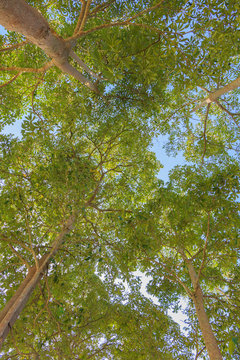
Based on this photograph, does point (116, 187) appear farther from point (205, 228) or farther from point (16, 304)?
point (16, 304)

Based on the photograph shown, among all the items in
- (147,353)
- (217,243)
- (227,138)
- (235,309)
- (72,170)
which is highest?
(227,138)

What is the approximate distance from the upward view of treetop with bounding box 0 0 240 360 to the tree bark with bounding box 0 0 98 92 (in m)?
0.01

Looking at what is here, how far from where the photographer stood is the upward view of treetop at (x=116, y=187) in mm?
3611

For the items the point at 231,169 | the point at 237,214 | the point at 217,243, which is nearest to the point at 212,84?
the point at 231,169

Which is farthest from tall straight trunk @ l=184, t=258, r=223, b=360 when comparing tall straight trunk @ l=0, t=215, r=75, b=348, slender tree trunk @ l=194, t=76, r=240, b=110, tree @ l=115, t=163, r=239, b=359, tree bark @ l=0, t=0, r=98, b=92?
tree bark @ l=0, t=0, r=98, b=92

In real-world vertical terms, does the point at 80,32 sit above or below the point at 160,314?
above

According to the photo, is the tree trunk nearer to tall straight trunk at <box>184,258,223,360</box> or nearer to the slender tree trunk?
the slender tree trunk

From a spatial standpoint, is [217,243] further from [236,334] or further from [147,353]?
[147,353]

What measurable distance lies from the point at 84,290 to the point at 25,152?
14.0 ft

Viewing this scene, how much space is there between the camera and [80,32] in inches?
140

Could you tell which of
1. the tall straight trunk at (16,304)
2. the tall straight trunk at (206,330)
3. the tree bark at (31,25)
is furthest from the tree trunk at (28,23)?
the tall straight trunk at (206,330)

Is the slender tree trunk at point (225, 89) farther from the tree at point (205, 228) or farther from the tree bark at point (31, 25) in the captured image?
the tree bark at point (31, 25)

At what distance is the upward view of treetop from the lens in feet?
11.8

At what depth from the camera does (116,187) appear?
21.3 ft
